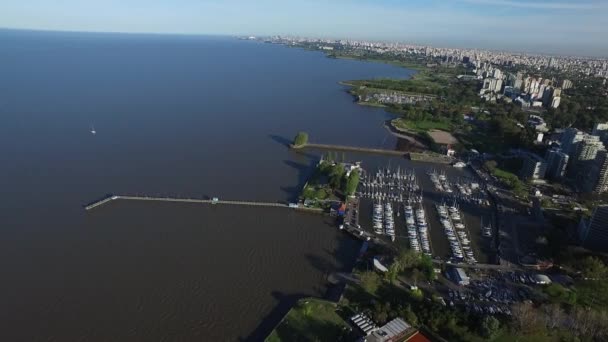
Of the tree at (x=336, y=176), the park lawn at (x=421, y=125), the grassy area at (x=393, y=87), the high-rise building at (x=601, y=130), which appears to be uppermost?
the high-rise building at (x=601, y=130)

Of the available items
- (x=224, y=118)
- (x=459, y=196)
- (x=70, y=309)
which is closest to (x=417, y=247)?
(x=459, y=196)

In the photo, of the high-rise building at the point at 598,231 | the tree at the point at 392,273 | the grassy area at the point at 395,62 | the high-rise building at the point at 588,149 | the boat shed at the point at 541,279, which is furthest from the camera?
the grassy area at the point at 395,62

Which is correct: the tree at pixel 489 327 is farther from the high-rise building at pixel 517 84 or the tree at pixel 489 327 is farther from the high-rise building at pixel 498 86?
the high-rise building at pixel 517 84

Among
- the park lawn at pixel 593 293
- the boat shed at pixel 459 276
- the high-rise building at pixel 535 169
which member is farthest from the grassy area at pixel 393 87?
the park lawn at pixel 593 293

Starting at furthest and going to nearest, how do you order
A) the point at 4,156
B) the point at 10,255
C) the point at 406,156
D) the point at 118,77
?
the point at 118,77, the point at 406,156, the point at 4,156, the point at 10,255

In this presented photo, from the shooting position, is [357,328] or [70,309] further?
[70,309]

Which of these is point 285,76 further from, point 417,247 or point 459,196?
point 417,247
